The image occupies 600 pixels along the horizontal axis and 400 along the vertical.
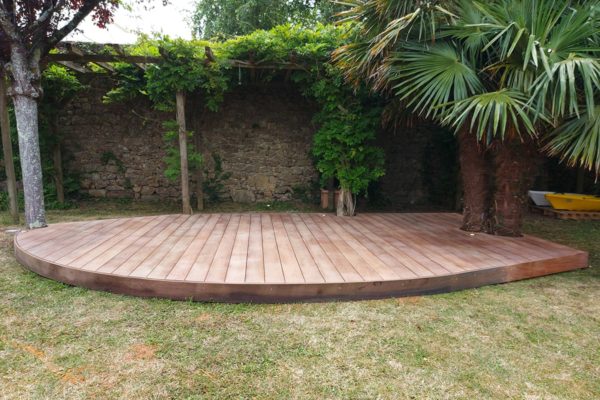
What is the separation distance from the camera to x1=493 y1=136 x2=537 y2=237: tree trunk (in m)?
3.38

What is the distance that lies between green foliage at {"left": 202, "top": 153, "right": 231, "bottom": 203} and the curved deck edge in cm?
383

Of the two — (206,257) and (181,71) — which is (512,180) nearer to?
(206,257)

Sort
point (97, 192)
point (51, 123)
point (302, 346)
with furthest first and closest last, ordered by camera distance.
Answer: point (97, 192)
point (51, 123)
point (302, 346)

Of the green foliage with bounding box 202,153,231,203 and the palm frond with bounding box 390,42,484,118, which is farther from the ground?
the palm frond with bounding box 390,42,484,118

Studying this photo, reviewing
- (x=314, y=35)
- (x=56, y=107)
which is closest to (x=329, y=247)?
(x=314, y=35)

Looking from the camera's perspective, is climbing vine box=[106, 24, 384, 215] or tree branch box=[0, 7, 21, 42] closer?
tree branch box=[0, 7, 21, 42]

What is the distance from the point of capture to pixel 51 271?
2643 millimetres

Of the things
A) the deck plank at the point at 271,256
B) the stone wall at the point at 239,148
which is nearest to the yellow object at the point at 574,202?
the stone wall at the point at 239,148

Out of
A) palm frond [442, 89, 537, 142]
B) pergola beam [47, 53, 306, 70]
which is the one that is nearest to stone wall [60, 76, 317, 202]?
pergola beam [47, 53, 306, 70]

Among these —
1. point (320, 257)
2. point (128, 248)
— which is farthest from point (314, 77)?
point (128, 248)

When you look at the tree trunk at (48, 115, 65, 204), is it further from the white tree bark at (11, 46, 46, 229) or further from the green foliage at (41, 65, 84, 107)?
the white tree bark at (11, 46, 46, 229)

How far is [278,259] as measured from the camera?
276 centimetres

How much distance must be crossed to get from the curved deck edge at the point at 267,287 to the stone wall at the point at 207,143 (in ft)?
13.0

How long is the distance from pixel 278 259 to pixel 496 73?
8.09 ft
